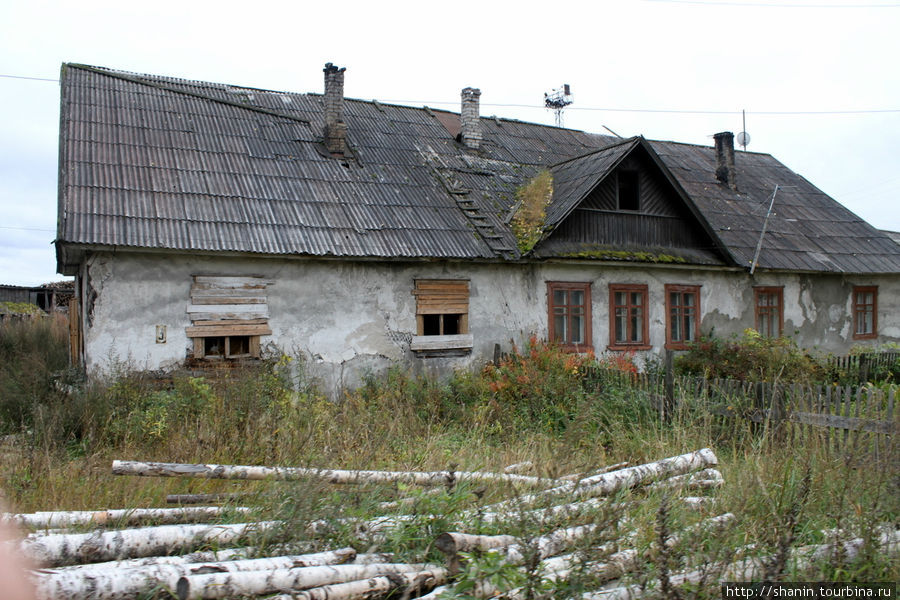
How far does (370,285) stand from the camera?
10156mm

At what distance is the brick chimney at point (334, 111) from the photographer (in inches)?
484

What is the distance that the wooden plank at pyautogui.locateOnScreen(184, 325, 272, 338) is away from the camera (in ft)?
29.6

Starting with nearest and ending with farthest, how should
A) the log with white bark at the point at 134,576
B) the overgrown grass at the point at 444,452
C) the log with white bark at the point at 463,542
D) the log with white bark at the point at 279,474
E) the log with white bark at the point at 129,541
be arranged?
the log with white bark at the point at 134,576, the log with white bark at the point at 129,541, the log with white bark at the point at 463,542, the overgrown grass at the point at 444,452, the log with white bark at the point at 279,474

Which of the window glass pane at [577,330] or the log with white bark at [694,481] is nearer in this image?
the log with white bark at [694,481]

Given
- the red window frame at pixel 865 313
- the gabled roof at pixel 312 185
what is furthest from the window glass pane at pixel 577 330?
the red window frame at pixel 865 313

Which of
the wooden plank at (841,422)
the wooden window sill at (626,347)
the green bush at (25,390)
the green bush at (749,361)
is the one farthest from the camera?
the wooden window sill at (626,347)

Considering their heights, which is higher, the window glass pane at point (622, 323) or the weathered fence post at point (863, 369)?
the window glass pane at point (622, 323)

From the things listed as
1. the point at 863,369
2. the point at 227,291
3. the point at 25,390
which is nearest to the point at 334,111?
the point at 227,291

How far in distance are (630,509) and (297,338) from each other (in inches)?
251

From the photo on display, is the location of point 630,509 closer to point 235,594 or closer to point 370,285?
point 235,594

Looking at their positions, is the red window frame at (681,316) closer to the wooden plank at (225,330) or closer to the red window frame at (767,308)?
the red window frame at (767,308)

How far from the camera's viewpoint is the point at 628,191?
13.1 metres

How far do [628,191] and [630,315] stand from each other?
257cm

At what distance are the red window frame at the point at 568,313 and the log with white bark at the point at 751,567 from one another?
7647 mm
